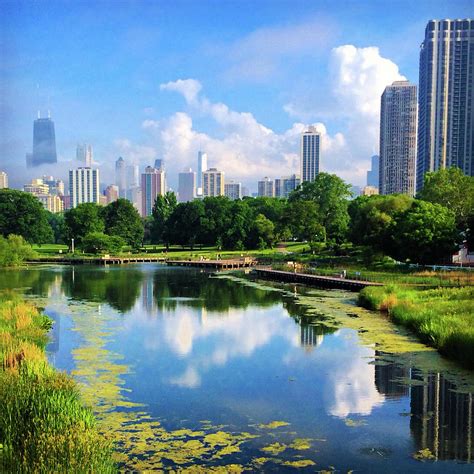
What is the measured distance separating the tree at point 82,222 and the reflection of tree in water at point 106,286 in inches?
1001

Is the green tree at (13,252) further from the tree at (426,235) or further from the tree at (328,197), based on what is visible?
the tree at (426,235)

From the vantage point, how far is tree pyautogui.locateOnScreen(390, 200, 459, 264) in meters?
41.7

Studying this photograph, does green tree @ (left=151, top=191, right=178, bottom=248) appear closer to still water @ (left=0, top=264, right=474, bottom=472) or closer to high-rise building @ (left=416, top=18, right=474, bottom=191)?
Result: high-rise building @ (left=416, top=18, right=474, bottom=191)

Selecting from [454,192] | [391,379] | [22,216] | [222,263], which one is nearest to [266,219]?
[222,263]

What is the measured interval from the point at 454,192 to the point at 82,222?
184 feet

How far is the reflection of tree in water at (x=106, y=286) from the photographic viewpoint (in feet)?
124

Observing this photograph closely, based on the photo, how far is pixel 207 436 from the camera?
1240 cm

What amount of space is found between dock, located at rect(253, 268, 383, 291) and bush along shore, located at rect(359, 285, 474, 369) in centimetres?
635

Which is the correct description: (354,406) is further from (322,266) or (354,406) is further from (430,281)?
(322,266)

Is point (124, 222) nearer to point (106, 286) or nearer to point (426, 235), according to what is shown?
point (106, 286)

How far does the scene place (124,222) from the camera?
96125 mm

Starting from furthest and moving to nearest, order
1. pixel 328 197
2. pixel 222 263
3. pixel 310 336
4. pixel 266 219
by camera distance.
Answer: pixel 266 219, pixel 328 197, pixel 222 263, pixel 310 336

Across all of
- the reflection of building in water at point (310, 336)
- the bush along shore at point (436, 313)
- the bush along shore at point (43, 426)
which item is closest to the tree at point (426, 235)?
the bush along shore at point (436, 313)

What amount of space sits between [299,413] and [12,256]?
61083 mm
